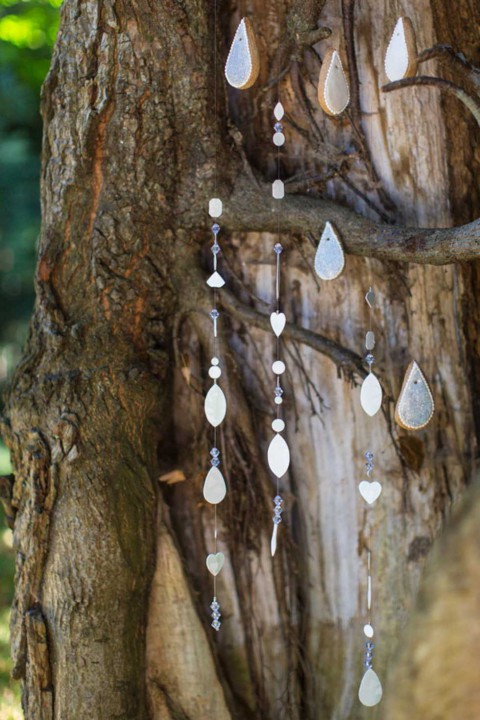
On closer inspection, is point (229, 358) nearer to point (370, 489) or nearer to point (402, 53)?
point (370, 489)

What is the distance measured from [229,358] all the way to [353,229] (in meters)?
0.41

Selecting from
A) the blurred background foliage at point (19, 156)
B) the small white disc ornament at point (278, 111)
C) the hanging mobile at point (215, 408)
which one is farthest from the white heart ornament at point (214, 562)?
the blurred background foliage at point (19, 156)

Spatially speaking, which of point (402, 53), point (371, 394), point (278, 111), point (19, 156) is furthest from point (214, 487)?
point (19, 156)

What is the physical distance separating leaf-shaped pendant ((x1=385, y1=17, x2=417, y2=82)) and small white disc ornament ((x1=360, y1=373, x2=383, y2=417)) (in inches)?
22.9

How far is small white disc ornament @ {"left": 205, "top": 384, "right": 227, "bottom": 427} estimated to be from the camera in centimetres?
184

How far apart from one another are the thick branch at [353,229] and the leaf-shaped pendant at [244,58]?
25 centimetres

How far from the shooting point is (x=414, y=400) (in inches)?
65.6

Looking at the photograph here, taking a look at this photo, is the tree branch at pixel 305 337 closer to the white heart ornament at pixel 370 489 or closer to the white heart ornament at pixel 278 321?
the white heart ornament at pixel 278 321

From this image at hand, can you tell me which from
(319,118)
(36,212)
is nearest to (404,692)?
(319,118)

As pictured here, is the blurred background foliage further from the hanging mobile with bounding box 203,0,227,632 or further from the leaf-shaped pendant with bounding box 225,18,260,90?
the leaf-shaped pendant with bounding box 225,18,260,90

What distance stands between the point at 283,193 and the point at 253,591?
0.91 meters

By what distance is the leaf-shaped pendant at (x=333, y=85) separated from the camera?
5.49ft

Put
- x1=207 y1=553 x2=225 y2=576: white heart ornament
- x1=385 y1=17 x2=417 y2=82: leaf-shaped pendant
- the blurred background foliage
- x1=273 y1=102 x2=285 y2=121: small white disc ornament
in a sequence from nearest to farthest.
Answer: x1=385 y1=17 x2=417 y2=82: leaf-shaped pendant < x1=273 y1=102 x2=285 y2=121: small white disc ornament < x1=207 y1=553 x2=225 y2=576: white heart ornament < the blurred background foliage

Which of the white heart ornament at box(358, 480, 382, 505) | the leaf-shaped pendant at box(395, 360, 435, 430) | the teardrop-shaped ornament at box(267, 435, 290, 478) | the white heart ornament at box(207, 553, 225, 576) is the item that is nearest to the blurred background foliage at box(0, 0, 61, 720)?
the white heart ornament at box(207, 553, 225, 576)
